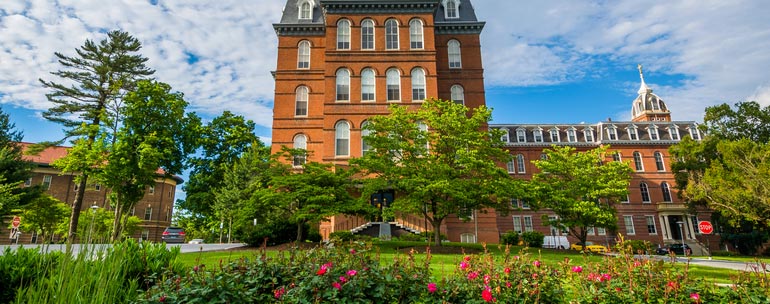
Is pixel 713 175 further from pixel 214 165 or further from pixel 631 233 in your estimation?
pixel 214 165

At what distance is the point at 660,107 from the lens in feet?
202

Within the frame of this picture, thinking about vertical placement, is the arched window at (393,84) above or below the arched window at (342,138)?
above

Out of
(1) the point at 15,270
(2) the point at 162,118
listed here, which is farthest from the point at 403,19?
(1) the point at 15,270

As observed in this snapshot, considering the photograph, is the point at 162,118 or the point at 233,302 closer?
the point at 233,302

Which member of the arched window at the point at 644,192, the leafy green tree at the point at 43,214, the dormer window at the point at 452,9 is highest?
the dormer window at the point at 452,9

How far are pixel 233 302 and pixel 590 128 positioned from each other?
2164 inches

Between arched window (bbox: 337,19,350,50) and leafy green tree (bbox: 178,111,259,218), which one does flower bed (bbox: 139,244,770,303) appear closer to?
arched window (bbox: 337,19,350,50)

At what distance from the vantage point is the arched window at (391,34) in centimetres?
2814

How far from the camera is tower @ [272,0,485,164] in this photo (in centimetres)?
2709

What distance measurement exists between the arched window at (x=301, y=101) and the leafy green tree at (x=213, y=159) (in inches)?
250

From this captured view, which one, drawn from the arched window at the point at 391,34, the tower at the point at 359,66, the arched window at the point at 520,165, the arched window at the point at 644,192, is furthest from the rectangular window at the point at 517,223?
the arched window at the point at 391,34

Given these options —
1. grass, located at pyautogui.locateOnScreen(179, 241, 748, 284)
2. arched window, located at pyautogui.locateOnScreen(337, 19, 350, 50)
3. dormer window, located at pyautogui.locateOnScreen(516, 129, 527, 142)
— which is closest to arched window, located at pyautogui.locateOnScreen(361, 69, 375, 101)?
arched window, located at pyautogui.locateOnScreen(337, 19, 350, 50)

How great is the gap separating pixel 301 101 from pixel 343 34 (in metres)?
6.27

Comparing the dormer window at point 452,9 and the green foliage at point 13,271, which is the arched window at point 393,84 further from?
the green foliage at point 13,271
